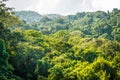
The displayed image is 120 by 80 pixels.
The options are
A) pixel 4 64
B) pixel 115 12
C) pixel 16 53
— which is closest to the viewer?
pixel 4 64

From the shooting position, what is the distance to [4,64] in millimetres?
37844

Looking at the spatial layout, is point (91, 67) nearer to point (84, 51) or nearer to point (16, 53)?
point (16, 53)

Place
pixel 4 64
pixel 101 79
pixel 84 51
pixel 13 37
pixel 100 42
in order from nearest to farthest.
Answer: pixel 4 64 < pixel 101 79 < pixel 13 37 < pixel 84 51 < pixel 100 42

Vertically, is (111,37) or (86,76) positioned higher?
(86,76)

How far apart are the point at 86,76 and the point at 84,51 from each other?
17.0 m

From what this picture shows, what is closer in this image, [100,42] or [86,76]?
[86,76]

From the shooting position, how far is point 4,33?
2012 inches

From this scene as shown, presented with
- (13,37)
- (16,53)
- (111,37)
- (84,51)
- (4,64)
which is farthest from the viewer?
(111,37)

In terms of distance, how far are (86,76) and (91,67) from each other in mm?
1807

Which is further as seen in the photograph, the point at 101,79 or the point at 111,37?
the point at 111,37

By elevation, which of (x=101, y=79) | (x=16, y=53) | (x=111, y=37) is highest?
(x=16, y=53)

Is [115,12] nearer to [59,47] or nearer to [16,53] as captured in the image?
[59,47]

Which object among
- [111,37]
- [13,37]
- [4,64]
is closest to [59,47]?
[13,37]

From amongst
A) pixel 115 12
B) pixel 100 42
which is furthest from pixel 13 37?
pixel 115 12
